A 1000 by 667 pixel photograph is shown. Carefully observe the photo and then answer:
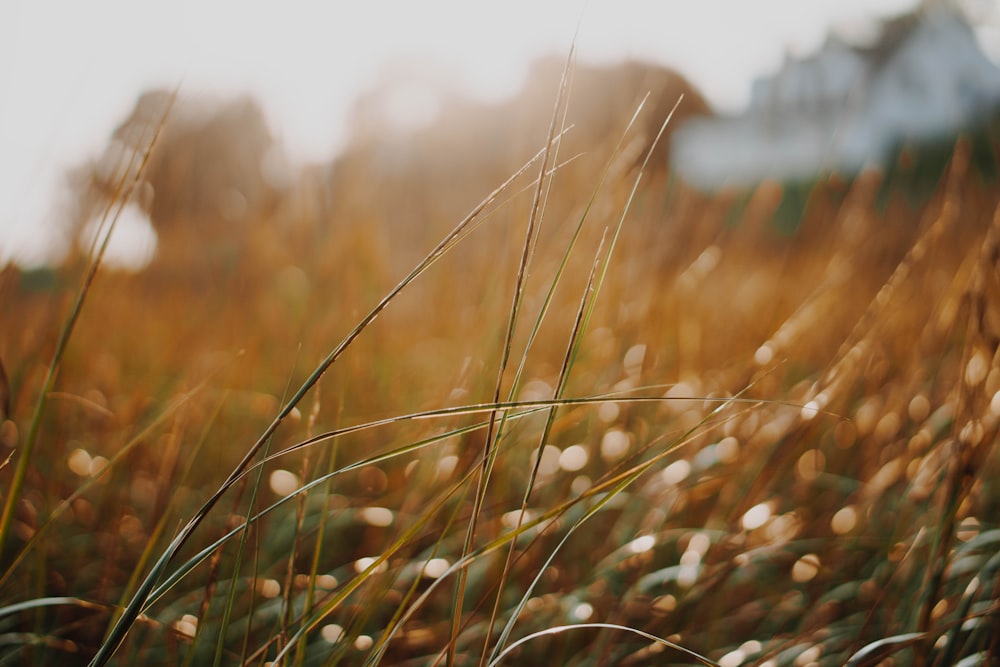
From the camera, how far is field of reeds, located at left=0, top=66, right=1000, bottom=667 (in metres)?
0.46

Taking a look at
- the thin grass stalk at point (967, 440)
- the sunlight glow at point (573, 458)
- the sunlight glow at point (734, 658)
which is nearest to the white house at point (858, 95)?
the thin grass stalk at point (967, 440)

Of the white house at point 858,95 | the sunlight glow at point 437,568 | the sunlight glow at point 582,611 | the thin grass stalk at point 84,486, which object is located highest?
the white house at point 858,95

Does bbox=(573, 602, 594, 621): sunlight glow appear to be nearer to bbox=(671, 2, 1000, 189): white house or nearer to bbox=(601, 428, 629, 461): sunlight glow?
bbox=(601, 428, 629, 461): sunlight glow

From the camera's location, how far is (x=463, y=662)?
67 centimetres

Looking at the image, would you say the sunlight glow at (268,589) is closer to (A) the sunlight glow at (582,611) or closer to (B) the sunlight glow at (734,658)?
(A) the sunlight glow at (582,611)

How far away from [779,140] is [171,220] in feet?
4.99

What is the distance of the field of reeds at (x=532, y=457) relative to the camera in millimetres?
458

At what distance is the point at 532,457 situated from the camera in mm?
1019

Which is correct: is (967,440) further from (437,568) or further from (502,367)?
(437,568)

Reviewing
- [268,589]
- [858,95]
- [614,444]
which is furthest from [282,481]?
[858,95]

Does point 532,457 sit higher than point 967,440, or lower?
lower

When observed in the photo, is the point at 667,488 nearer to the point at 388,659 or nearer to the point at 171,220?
the point at 388,659

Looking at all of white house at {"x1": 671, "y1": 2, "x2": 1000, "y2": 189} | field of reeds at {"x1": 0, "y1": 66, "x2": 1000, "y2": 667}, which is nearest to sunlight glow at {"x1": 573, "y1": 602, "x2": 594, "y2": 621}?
field of reeds at {"x1": 0, "y1": 66, "x2": 1000, "y2": 667}

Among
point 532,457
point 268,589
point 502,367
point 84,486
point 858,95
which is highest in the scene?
point 858,95
